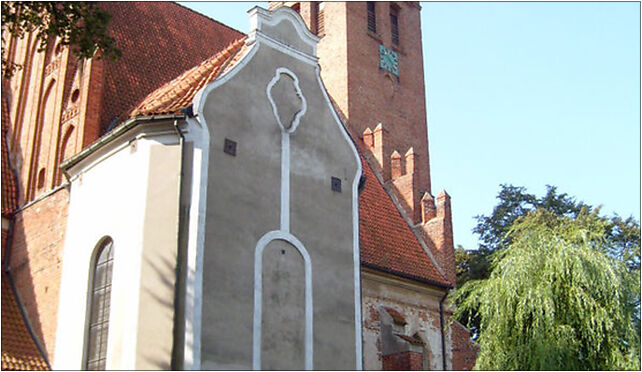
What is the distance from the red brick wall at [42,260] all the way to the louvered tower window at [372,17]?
1433 cm

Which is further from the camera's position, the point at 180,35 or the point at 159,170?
the point at 180,35

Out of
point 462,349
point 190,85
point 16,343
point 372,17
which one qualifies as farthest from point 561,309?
point 372,17

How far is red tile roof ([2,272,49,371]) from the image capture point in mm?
14047

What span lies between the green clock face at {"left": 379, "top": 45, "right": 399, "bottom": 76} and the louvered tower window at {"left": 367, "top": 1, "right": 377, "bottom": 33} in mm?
789

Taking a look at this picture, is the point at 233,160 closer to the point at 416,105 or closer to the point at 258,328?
the point at 258,328

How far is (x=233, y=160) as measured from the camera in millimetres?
13828

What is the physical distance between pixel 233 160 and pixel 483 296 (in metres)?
5.51

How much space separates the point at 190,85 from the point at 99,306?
433 centimetres

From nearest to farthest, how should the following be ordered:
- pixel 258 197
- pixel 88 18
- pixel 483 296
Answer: pixel 88 18
pixel 258 197
pixel 483 296

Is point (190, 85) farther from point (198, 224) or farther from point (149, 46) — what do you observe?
point (149, 46)

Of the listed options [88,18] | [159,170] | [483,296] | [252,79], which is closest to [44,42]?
[88,18]

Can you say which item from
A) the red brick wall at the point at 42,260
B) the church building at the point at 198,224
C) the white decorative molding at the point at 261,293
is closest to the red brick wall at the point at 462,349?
the church building at the point at 198,224

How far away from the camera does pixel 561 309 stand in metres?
14.7

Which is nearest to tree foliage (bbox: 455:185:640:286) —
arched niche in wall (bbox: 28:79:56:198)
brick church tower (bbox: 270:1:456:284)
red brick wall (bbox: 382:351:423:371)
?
brick church tower (bbox: 270:1:456:284)
